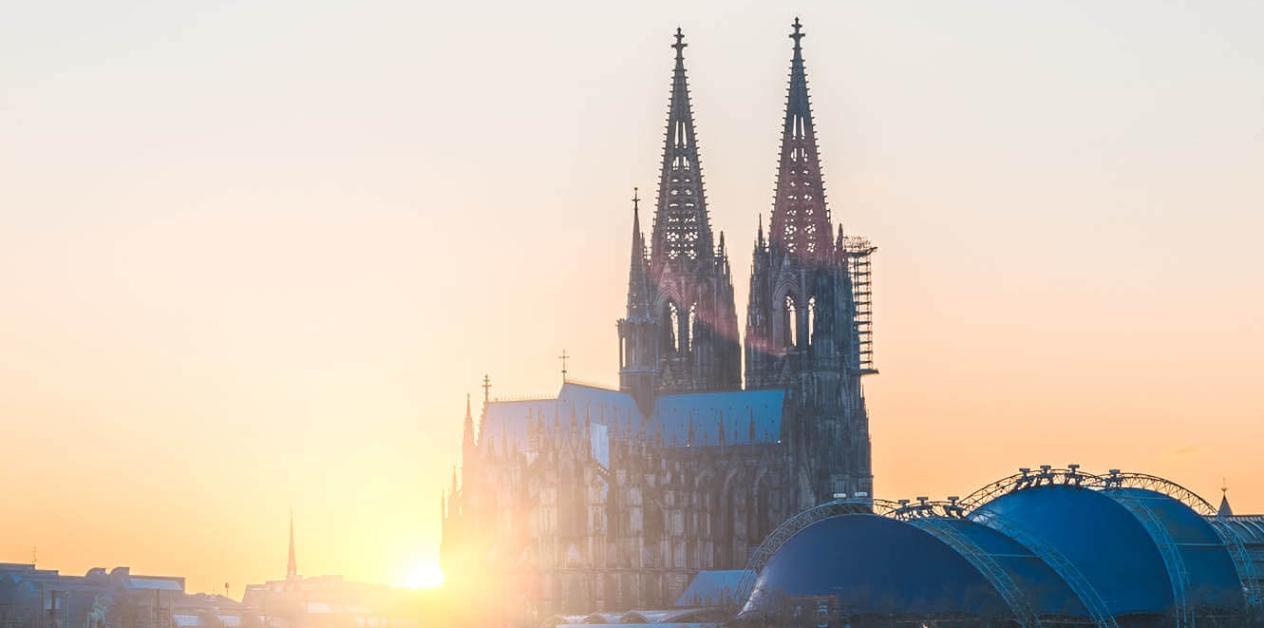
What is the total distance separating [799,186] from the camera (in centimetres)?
16150

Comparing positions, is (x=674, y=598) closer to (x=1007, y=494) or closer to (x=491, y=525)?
(x=491, y=525)

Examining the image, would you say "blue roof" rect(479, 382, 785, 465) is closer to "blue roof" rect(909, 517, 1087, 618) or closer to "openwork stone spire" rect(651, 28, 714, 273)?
"openwork stone spire" rect(651, 28, 714, 273)

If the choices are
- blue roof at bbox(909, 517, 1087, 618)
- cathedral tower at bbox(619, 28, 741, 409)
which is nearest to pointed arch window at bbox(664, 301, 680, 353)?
cathedral tower at bbox(619, 28, 741, 409)

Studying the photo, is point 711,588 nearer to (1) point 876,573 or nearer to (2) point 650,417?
(2) point 650,417

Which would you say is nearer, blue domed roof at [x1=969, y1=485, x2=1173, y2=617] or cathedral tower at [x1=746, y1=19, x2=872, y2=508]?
blue domed roof at [x1=969, y1=485, x2=1173, y2=617]

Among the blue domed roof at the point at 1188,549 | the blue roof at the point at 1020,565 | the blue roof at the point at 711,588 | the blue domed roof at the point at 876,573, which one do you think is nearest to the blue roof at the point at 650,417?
the blue roof at the point at 711,588

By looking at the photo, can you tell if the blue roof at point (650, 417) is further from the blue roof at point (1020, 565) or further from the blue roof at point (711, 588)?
the blue roof at point (1020, 565)

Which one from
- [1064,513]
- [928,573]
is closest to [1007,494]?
[1064,513]

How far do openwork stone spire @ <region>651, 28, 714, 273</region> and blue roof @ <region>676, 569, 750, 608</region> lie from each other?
20.8 meters

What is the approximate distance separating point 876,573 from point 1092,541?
45.2ft

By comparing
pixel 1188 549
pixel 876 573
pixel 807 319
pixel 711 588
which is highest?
pixel 807 319

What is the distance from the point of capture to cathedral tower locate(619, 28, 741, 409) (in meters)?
163

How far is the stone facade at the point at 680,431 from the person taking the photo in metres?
153

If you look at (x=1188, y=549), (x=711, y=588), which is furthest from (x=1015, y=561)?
(x=711, y=588)
